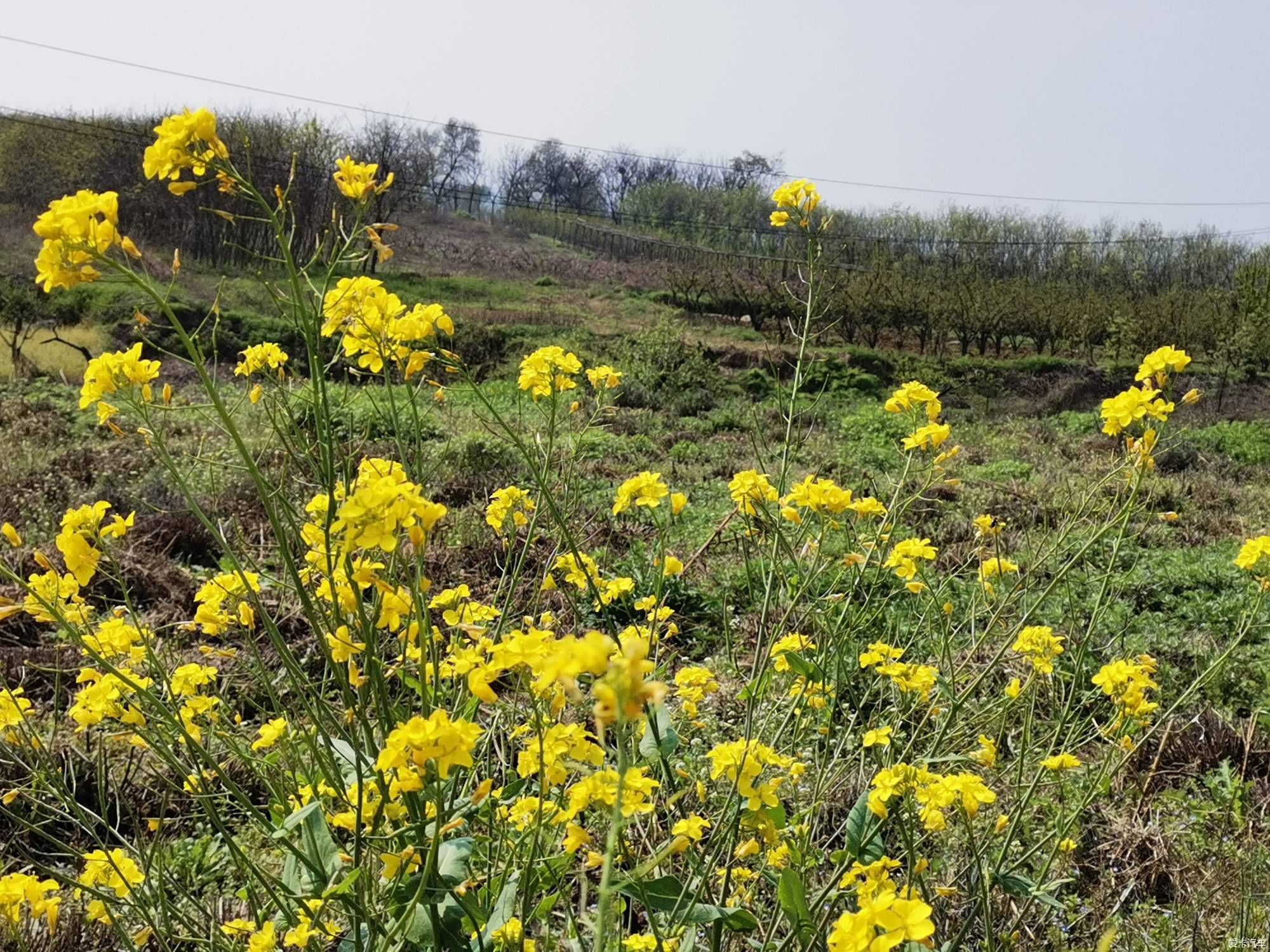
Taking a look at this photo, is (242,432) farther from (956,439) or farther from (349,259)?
(956,439)

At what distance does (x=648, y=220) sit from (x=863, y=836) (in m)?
48.5

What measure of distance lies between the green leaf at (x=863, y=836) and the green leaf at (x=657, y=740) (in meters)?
0.32

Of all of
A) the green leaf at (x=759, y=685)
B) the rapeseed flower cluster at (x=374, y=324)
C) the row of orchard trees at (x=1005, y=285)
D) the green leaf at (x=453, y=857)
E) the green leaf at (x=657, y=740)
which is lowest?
the green leaf at (x=453, y=857)

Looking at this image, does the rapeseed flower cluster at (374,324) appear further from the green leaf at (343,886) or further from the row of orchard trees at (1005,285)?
the row of orchard trees at (1005,285)

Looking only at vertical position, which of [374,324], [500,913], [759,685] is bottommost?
[500,913]

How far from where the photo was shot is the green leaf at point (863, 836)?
1.43 m

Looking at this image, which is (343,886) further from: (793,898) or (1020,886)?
(1020,886)

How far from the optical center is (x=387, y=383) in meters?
1.31

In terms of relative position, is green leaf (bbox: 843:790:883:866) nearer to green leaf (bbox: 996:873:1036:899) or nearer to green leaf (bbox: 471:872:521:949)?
green leaf (bbox: 996:873:1036:899)

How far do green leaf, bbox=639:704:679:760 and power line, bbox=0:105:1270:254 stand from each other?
847 cm

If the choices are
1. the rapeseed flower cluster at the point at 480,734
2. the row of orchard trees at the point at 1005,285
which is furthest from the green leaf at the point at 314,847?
the row of orchard trees at the point at 1005,285

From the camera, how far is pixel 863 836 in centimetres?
147

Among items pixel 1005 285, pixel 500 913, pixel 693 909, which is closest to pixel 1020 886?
pixel 693 909

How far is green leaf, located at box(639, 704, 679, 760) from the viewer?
55.1 inches
